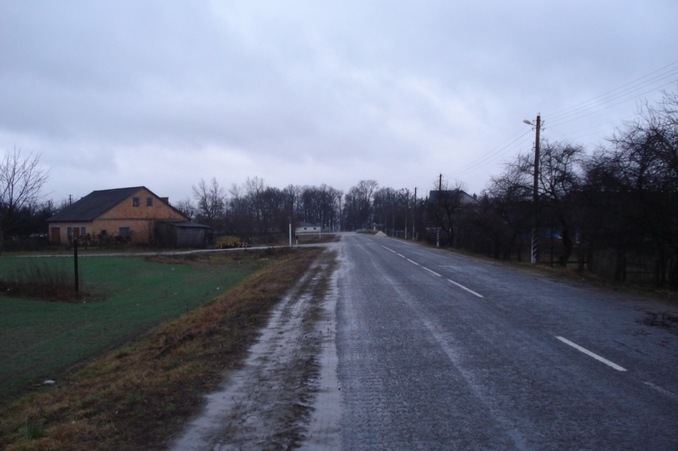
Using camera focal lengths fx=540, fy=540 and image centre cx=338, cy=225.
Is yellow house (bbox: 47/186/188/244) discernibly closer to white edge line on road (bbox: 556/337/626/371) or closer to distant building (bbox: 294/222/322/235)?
white edge line on road (bbox: 556/337/626/371)

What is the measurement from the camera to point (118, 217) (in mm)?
58281

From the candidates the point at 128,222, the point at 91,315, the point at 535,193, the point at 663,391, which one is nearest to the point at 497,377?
the point at 663,391

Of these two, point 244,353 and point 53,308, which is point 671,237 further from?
point 53,308

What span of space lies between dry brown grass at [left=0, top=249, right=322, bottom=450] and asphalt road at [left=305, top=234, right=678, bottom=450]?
4.96ft

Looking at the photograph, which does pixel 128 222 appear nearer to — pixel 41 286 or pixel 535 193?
pixel 41 286

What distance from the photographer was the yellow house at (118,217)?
186ft

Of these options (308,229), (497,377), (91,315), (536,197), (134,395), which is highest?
(536,197)

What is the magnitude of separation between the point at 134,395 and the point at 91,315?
41.5 ft

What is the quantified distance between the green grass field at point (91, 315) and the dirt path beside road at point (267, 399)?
4747mm

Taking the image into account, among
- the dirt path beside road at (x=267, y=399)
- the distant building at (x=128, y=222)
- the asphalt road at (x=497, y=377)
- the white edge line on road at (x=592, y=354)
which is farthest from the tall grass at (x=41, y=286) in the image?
the distant building at (x=128, y=222)

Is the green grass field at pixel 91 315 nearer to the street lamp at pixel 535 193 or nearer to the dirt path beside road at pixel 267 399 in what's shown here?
the dirt path beside road at pixel 267 399

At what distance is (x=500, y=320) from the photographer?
34.6 feet

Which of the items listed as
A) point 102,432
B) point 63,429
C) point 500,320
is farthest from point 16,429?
point 500,320

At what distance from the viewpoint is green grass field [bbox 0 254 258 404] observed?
37.6 feet
